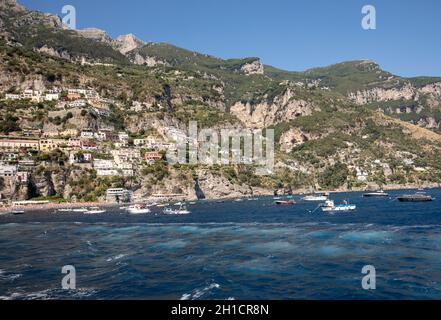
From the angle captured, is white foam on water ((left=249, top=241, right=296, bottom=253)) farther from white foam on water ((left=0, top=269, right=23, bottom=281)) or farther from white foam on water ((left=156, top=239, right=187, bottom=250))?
white foam on water ((left=0, top=269, right=23, bottom=281))

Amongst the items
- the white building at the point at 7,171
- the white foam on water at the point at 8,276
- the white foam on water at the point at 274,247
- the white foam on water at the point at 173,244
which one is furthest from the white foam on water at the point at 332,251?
the white building at the point at 7,171

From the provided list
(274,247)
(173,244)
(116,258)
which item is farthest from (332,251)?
(116,258)

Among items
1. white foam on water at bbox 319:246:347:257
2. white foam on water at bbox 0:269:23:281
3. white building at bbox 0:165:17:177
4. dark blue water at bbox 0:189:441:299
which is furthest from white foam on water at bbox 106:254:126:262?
white building at bbox 0:165:17:177

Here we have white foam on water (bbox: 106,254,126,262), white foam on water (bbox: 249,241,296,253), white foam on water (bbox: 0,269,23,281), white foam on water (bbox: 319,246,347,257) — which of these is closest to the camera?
white foam on water (bbox: 0,269,23,281)

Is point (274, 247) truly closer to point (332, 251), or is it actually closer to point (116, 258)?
point (332, 251)

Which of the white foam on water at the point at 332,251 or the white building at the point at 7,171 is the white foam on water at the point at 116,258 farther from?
the white building at the point at 7,171

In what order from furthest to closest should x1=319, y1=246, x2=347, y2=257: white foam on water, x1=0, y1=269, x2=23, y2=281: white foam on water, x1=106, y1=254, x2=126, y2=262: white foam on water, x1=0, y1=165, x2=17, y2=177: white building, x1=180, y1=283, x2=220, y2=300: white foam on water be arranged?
1. x1=0, y1=165, x2=17, y2=177: white building
2. x1=106, y1=254, x2=126, y2=262: white foam on water
3. x1=319, y1=246, x2=347, y2=257: white foam on water
4. x1=0, y1=269, x2=23, y2=281: white foam on water
5. x1=180, y1=283, x2=220, y2=300: white foam on water
